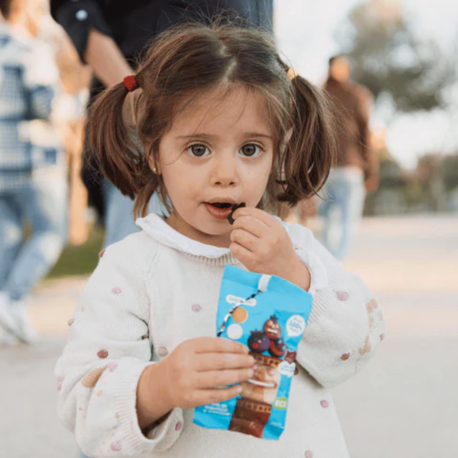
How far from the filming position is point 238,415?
47.7 inches

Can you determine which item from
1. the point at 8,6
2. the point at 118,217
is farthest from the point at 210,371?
the point at 8,6

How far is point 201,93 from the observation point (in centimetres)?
148

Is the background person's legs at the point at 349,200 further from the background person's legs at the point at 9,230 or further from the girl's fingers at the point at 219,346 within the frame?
→ the girl's fingers at the point at 219,346

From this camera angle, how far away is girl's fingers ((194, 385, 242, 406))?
119 centimetres

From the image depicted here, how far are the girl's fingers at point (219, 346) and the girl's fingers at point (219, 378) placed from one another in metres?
0.03

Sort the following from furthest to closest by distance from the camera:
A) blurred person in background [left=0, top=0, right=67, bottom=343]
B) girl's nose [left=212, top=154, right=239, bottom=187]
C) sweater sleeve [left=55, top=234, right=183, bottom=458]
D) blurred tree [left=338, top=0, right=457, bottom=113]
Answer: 1. blurred tree [left=338, top=0, right=457, bottom=113]
2. blurred person in background [left=0, top=0, right=67, bottom=343]
3. girl's nose [left=212, top=154, right=239, bottom=187]
4. sweater sleeve [left=55, top=234, right=183, bottom=458]

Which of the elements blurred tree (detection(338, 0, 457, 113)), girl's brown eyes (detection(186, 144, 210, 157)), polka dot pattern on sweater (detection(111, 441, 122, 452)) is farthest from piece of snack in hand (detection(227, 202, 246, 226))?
blurred tree (detection(338, 0, 457, 113))

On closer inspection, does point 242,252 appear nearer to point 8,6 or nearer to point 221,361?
point 221,361

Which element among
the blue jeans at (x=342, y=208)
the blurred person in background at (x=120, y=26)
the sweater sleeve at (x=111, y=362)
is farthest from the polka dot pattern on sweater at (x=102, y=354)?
the blue jeans at (x=342, y=208)

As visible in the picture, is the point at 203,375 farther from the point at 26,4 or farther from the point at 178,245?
the point at 26,4

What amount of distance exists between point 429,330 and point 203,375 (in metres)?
3.54

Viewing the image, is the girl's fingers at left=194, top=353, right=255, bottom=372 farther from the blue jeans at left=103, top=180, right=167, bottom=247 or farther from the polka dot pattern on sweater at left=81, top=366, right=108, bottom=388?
the blue jeans at left=103, top=180, right=167, bottom=247

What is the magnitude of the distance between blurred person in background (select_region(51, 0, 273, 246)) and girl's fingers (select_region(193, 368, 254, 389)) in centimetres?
97

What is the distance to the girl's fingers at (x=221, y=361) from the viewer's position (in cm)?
118
